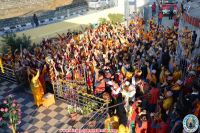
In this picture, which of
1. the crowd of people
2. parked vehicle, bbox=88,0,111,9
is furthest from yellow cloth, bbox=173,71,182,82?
parked vehicle, bbox=88,0,111,9

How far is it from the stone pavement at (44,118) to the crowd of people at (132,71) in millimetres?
1052

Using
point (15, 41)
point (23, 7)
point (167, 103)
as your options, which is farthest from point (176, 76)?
point (23, 7)

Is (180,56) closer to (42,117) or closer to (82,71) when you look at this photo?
(82,71)

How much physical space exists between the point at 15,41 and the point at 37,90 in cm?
559

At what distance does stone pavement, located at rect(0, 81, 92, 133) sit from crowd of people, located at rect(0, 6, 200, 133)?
1.05m

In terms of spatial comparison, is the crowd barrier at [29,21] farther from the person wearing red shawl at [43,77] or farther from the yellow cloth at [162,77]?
the yellow cloth at [162,77]

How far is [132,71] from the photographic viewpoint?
1109cm

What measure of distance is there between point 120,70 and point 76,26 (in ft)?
30.8

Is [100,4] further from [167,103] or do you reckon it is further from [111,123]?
[111,123]

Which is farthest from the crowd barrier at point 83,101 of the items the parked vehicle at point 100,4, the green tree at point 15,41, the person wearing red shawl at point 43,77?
the parked vehicle at point 100,4

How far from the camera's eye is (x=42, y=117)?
9.84 m

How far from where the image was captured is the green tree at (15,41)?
47.8 feet

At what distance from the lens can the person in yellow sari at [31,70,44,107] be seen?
10141 mm

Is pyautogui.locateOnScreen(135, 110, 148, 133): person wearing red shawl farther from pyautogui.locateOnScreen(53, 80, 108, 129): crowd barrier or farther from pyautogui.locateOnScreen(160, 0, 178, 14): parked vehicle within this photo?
pyautogui.locateOnScreen(160, 0, 178, 14): parked vehicle
